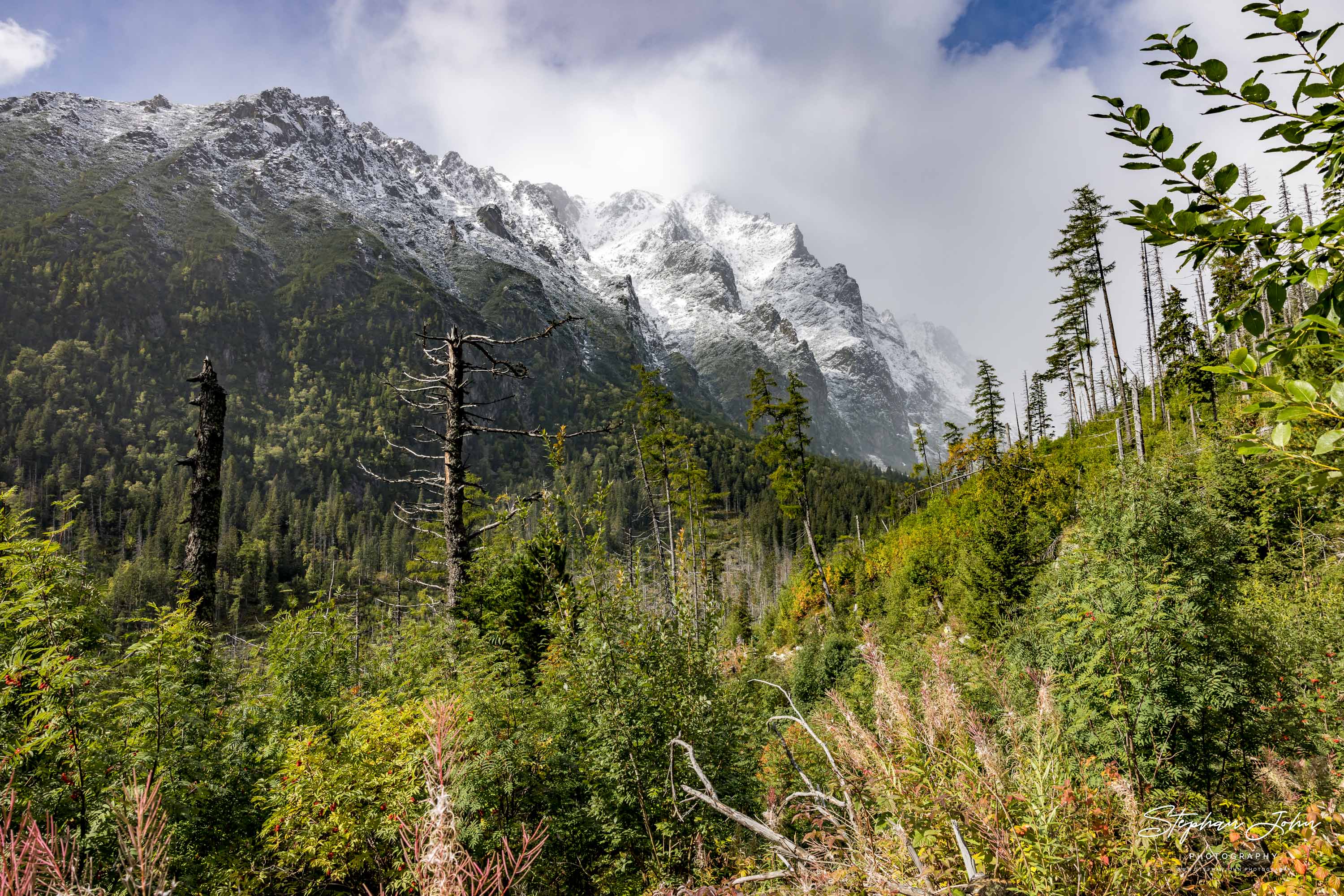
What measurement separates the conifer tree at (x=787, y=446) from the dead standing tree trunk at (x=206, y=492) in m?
17.0

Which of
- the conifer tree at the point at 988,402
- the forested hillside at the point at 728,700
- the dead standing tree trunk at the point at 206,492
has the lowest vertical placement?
the forested hillside at the point at 728,700

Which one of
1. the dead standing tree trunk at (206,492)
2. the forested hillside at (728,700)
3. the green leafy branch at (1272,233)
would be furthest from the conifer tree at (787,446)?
the green leafy branch at (1272,233)

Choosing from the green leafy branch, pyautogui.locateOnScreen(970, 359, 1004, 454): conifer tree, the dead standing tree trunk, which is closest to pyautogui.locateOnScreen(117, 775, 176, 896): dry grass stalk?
the green leafy branch

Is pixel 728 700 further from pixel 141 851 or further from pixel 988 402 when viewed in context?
pixel 988 402

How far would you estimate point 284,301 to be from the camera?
165 m

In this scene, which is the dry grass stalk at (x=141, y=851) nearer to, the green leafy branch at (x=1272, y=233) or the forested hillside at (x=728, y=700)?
the forested hillside at (x=728, y=700)

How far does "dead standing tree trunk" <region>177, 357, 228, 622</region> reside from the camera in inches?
303

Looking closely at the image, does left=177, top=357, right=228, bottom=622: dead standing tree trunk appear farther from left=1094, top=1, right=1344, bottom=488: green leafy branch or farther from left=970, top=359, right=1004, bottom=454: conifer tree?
left=970, top=359, right=1004, bottom=454: conifer tree

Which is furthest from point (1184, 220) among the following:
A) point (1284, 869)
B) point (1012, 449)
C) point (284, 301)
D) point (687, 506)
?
point (284, 301)

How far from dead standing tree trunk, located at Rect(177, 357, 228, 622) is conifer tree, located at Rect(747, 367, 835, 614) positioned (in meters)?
17.0

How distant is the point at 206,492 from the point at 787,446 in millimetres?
19195

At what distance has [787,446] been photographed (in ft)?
76.8

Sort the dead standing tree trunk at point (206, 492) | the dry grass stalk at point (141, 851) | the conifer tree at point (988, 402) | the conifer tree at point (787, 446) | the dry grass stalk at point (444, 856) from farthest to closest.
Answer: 1. the conifer tree at point (988, 402)
2. the conifer tree at point (787, 446)
3. the dead standing tree trunk at point (206, 492)
4. the dry grass stalk at point (444, 856)
5. the dry grass stalk at point (141, 851)

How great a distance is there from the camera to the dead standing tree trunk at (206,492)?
7.69 m
